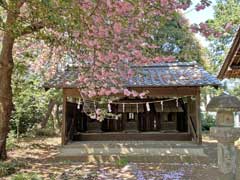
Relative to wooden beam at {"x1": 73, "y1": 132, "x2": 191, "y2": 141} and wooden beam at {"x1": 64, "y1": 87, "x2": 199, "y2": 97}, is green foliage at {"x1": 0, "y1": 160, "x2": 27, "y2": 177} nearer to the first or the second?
wooden beam at {"x1": 64, "y1": 87, "x2": 199, "y2": 97}

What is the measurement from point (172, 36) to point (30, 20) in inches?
460

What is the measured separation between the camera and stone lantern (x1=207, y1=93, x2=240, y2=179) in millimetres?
2578

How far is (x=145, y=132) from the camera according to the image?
1041cm

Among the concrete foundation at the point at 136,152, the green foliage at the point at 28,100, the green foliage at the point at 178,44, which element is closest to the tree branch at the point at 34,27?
the concrete foundation at the point at 136,152

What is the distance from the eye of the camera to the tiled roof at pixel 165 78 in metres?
8.53

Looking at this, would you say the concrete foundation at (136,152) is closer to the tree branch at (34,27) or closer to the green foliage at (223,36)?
the tree branch at (34,27)

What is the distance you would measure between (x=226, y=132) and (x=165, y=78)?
6.63 m

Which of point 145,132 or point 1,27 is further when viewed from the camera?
point 145,132

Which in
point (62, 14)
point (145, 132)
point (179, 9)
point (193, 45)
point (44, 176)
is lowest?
point (44, 176)

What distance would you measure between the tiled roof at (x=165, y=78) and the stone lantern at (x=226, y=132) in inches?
209

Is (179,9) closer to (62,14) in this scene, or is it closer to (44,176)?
(62,14)

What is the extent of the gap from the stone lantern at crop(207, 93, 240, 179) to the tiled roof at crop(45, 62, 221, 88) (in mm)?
5299

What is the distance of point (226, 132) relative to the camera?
Result: 2568mm

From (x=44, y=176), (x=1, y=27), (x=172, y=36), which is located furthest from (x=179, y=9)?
(x=172, y=36)
